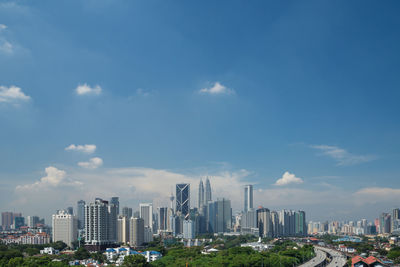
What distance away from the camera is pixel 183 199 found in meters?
122

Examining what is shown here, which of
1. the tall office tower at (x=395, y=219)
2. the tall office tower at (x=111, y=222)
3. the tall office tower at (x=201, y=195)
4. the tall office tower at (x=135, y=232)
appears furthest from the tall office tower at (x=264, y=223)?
the tall office tower at (x=111, y=222)

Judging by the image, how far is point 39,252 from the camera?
38.5m

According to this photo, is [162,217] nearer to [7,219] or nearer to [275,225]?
[275,225]

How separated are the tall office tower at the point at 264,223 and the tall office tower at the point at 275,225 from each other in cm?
152

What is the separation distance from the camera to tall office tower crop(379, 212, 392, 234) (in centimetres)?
9212

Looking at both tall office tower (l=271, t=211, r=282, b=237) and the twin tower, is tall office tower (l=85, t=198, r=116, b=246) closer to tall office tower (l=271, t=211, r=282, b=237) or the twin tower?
tall office tower (l=271, t=211, r=282, b=237)

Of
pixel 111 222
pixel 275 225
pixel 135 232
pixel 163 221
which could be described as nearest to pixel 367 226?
pixel 275 225

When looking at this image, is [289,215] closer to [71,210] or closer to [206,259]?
→ [71,210]

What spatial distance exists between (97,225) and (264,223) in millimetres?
52108

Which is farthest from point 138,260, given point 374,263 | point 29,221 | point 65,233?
point 29,221

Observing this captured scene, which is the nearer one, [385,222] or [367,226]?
[385,222]

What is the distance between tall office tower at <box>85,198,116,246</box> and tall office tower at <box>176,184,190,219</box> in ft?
242

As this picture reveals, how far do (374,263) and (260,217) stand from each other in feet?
225

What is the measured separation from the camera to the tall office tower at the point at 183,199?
119694 mm
